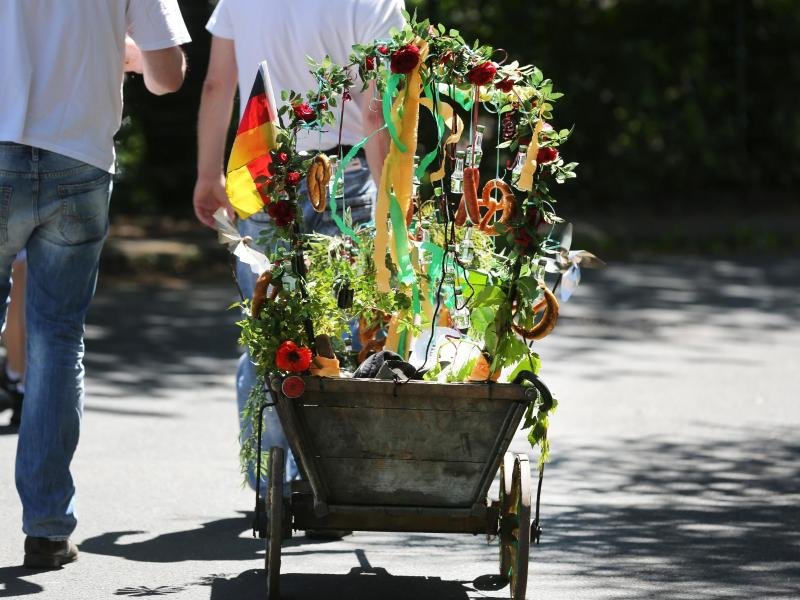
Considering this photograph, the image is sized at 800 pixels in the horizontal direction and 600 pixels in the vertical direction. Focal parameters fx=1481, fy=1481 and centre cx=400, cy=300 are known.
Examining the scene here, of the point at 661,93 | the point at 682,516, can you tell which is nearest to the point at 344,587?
the point at 682,516

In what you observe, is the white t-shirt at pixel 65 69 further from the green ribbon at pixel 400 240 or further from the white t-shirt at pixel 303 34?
the green ribbon at pixel 400 240

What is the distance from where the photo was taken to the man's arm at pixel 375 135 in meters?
4.82

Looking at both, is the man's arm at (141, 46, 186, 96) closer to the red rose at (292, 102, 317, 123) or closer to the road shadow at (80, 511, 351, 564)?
the red rose at (292, 102, 317, 123)

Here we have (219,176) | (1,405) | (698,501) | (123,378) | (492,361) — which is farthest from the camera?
(123,378)

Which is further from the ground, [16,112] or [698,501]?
[16,112]

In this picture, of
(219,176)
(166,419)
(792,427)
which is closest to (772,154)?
(792,427)

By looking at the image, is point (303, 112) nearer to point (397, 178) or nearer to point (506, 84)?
point (397, 178)

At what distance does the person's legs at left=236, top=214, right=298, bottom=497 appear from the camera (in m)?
5.19

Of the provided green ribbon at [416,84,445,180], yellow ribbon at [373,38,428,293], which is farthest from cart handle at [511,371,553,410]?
green ribbon at [416,84,445,180]

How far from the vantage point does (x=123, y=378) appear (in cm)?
809

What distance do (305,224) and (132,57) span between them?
83cm

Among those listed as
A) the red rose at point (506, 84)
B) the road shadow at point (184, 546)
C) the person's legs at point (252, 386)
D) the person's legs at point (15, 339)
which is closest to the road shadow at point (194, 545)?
the road shadow at point (184, 546)

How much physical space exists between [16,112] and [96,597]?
4.78 feet

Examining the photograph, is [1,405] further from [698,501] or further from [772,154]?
[772,154]
